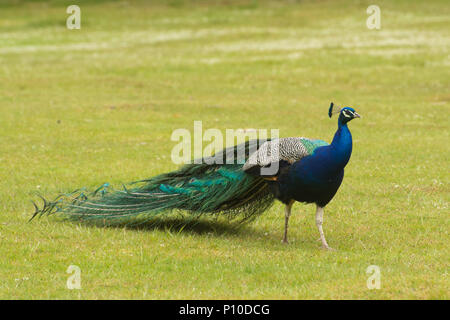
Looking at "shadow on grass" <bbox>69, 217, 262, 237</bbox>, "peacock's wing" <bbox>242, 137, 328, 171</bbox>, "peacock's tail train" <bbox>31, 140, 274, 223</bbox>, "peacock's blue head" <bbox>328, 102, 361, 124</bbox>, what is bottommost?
"shadow on grass" <bbox>69, 217, 262, 237</bbox>

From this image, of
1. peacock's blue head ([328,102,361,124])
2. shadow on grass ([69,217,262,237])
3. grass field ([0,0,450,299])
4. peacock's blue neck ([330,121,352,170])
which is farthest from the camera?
shadow on grass ([69,217,262,237])

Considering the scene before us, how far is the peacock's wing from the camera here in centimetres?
884

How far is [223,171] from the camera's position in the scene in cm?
968

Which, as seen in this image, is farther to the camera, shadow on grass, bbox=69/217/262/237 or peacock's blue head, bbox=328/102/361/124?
shadow on grass, bbox=69/217/262/237

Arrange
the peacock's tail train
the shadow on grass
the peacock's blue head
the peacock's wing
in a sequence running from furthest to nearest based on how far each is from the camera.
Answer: the shadow on grass
the peacock's tail train
the peacock's wing
the peacock's blue head

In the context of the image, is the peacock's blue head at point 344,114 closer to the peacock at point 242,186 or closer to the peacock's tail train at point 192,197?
the peacock at point 242,186

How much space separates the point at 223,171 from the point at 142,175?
4191 millimetres

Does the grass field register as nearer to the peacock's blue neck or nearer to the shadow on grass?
the shadow on grass

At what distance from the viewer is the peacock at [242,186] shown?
28.5 ft

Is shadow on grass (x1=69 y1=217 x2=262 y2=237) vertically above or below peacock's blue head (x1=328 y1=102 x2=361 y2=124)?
below

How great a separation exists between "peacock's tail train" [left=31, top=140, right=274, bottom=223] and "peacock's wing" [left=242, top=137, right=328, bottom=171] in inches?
12.5

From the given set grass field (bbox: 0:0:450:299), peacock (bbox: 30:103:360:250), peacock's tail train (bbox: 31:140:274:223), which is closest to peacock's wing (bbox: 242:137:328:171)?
peacock (bbox: 30:103:360:250)

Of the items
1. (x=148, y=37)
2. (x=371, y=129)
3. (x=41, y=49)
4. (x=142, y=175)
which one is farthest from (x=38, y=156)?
(x=148, y=37)

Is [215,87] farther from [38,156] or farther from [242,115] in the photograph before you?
[38,156]
